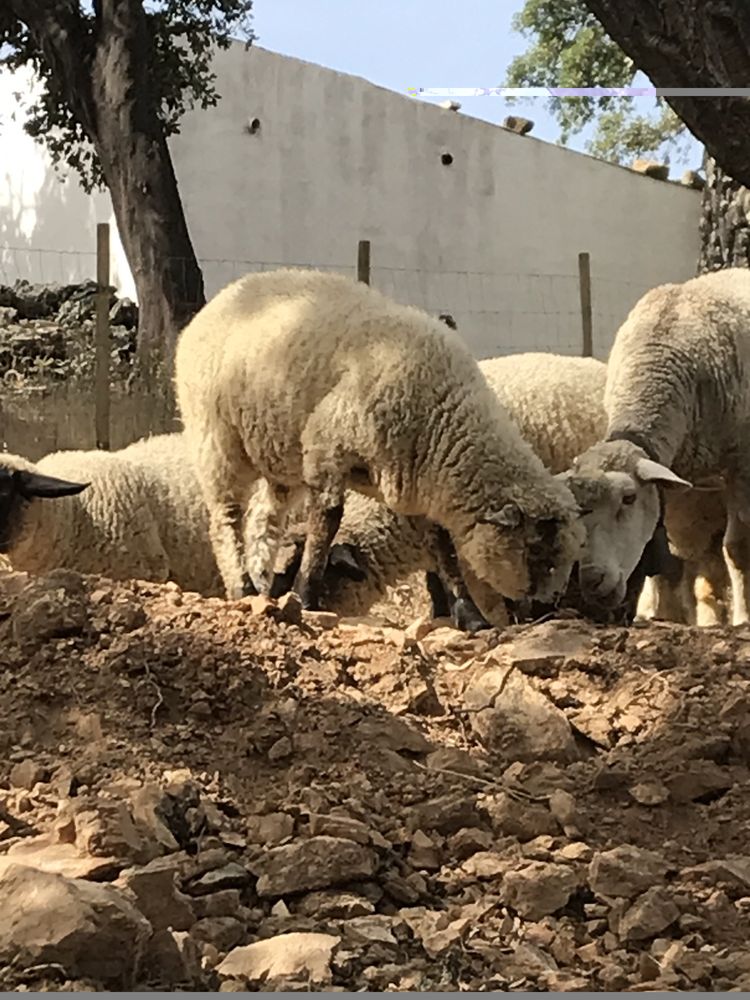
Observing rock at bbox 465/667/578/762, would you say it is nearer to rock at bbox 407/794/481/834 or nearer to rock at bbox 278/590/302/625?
rock at bbox 407/794/481/834

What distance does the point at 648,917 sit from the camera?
247 centimetres

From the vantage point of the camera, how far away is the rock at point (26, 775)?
299cm

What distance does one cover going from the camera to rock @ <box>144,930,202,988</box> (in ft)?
6.94

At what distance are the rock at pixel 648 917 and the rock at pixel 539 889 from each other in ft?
0.50

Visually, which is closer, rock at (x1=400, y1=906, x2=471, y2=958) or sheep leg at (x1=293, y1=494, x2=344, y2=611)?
rock at (x1=400, y1=906, x2=471, y2=958)

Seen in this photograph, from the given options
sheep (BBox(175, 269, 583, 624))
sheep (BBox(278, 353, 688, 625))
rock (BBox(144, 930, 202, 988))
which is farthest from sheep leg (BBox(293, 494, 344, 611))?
rock (BBox(144, 930, 202, 988))

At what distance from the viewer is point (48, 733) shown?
3.27m

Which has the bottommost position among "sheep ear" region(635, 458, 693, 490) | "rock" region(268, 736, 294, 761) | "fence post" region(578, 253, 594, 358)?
"rock" region(268, 736, 294, 761)

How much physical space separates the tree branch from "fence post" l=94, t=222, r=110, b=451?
4.73 ft

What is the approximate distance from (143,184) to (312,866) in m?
9.07

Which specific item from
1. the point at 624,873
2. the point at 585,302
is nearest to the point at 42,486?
the point at 624,873

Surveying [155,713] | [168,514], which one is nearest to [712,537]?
[168,514]

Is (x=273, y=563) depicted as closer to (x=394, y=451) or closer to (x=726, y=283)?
(x=394, y=451)

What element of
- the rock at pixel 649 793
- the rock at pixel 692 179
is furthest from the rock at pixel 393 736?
the rock at pixel 692 179
